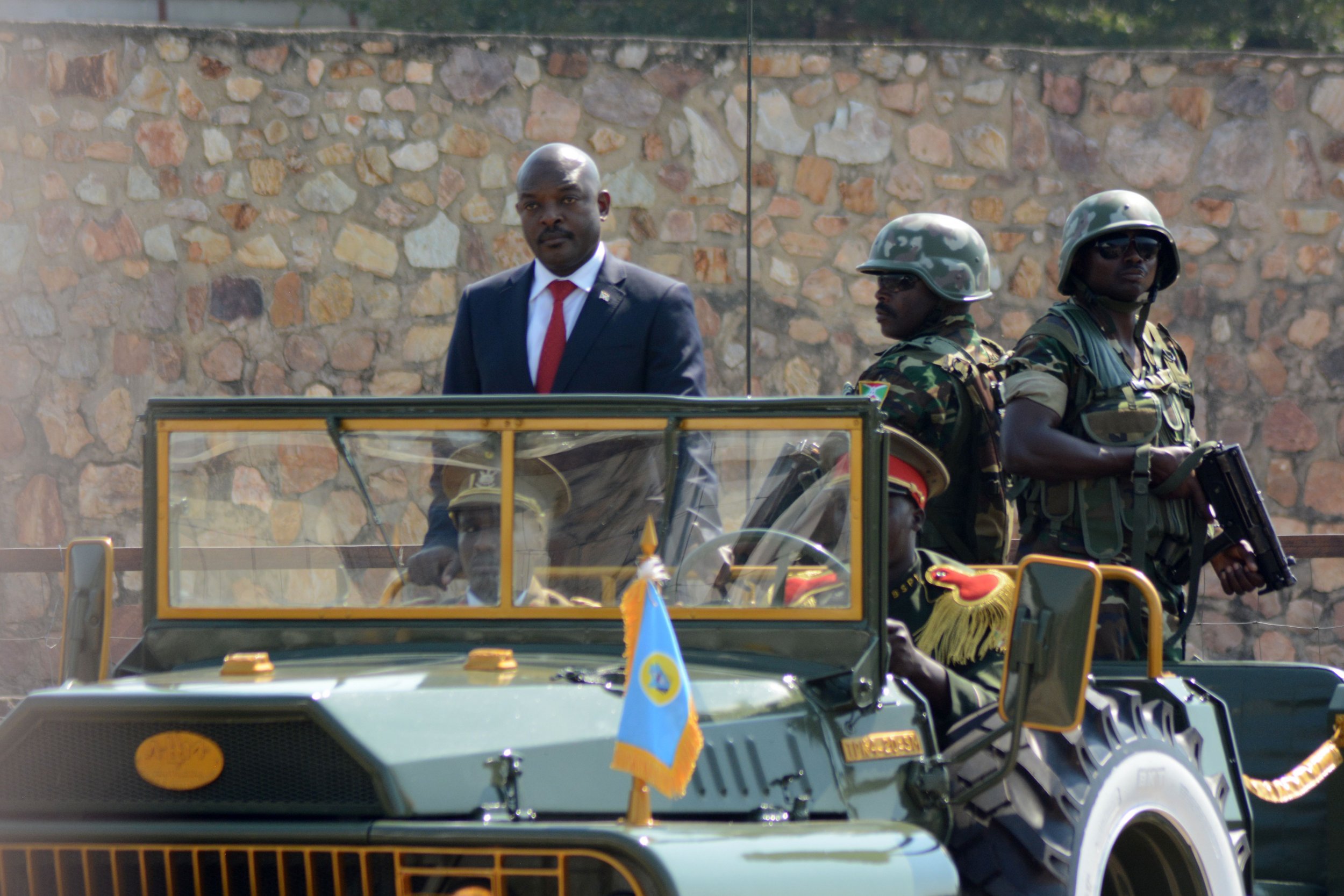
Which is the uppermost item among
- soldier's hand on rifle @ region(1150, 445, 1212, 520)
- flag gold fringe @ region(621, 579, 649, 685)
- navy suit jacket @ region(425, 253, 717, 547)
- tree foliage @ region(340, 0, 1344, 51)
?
tree foliage @ region(340, 0, 1344, 51)

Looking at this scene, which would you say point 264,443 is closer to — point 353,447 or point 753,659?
point 353,447

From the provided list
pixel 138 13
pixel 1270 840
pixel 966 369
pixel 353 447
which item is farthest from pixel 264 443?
pixel 138 13

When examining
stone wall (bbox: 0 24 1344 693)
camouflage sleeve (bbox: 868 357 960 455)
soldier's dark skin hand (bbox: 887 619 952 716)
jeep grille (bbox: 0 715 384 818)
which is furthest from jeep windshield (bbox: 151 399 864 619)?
stone wall (bbox: 0 24 1344 693)

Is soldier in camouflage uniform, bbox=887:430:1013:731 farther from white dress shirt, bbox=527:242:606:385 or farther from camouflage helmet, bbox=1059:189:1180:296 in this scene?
camouflage helmet, bbox=1059:189:1180:296

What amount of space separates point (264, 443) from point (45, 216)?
5109 millimetres

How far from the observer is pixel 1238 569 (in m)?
4.82

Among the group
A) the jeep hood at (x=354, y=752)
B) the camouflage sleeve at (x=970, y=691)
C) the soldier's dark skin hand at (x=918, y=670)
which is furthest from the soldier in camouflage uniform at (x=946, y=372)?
the jeep hood at (x=354, y=752)

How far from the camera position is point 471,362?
4.47 metres

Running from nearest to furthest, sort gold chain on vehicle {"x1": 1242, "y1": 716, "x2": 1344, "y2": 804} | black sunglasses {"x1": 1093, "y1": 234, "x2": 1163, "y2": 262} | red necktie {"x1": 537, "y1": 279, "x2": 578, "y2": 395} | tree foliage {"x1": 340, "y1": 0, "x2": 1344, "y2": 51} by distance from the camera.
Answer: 1. gold chain on vehicle {"x1": 1242, "y1": 716, "x2": 1344, "y2": 804}
2. red necktie {"x1": 537, "y1": 279, "x2": 578, "y2": 395}
3. black sunglasses {"x1": 1093, "y1": 234, "x2": 1163, "y2": 262}
4. tree foliage {"x1": 340, "y1": 0, "x2": 1344, "y2": 51}

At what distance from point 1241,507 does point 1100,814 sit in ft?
5.20

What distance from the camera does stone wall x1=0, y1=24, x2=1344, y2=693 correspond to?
26.7 ft

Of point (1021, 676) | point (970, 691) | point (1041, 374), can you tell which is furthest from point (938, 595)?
point (1041, 374)

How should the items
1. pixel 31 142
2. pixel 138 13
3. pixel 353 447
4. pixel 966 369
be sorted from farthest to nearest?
pixel 138 13
pixel 31 142
pixel 966 369
pixel 353 447

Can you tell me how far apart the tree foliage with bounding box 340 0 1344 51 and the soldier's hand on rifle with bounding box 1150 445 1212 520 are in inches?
241
